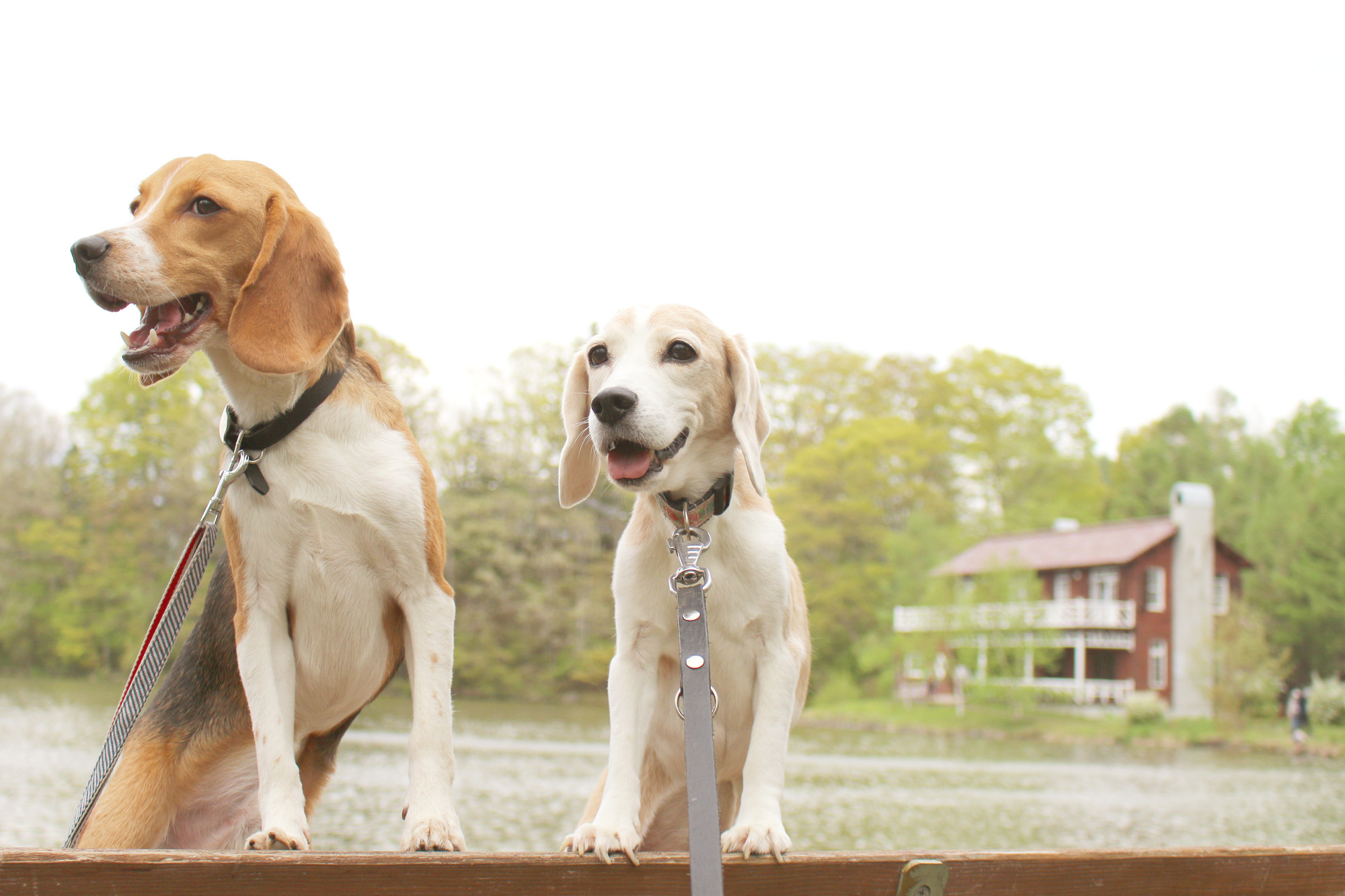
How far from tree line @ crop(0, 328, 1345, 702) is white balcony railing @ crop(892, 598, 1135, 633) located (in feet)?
4.33

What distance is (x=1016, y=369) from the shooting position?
7319 cm

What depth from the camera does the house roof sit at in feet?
174

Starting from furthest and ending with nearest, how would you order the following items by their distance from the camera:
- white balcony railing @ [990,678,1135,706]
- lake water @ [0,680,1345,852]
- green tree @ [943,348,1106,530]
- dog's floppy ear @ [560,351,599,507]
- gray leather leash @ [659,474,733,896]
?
1. green tree @ [943,348,1106,530]
2. white balcony railing @ [990,678,1135,706]
3. lake water @ [0,680,1345,852]
4. dog's floppy ear @ [560,351,599,507]
5. gray leather leash @ [659,474,733,896]

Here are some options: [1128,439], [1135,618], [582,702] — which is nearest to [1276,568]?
[1135,618]

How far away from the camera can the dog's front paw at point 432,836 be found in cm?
238

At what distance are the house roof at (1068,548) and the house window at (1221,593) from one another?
4480 mm

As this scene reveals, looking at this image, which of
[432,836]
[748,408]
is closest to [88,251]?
[432,836]

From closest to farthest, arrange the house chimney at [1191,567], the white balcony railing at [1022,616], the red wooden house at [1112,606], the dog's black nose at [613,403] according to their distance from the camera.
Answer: the dog's black nose at [613,403] → the white balcony railing at [1022,616] → the red wooden house at [1112,606] → the house chimney at [1191,567]

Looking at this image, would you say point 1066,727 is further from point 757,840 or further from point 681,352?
point 757,840

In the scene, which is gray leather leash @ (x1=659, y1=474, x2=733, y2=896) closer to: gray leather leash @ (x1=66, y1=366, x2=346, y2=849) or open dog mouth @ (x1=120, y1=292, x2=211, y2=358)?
gray leather leash @ (x1=66, y1=366, x2=346, y2=849)

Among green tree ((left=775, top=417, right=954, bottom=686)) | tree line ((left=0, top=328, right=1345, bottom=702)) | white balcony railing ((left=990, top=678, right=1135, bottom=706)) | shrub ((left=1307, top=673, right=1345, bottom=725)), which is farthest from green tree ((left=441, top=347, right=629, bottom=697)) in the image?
shrub ((left=1307, top=673, right=1345, bottom=725))

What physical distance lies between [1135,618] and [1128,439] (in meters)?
38.1

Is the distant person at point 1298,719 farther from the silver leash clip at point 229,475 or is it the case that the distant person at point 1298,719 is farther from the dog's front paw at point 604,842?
the silver leash clip at point 229,475

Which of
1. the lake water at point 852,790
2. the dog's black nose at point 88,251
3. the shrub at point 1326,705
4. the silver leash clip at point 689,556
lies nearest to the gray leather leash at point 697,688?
the silver leash clip at point 689,556
